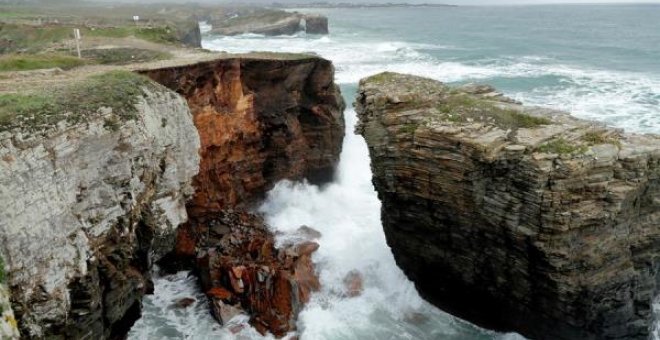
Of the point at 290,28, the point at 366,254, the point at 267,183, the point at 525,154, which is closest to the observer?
the point at 525,154

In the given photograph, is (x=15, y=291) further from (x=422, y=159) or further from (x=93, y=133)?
(x=422, y=159)

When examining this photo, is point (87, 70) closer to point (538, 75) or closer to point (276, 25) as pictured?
point (538, 75)

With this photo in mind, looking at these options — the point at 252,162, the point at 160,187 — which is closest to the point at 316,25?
the point at 252,162

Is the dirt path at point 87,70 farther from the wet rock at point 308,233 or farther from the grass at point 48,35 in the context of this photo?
the wet rock at point 308,233

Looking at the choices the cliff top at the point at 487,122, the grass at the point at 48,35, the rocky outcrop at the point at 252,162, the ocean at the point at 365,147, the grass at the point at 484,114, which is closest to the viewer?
Answer: the cliff top at the point at 487,122

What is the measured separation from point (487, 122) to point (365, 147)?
15.0 metres

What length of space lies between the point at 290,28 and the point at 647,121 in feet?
246

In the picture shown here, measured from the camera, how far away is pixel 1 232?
36.0 feet

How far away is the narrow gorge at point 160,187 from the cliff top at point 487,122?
5590 mm

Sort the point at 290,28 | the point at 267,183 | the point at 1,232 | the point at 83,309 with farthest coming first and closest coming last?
the point at 290,28
the point at 267,183
the point at 83,309
the point at 1,232

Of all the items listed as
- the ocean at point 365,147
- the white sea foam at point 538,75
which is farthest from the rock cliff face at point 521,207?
the white sea foam at point 538,75

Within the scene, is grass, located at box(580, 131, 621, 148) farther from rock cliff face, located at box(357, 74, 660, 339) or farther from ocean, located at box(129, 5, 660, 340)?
ocean, located at box(129, 5, 660, 340)

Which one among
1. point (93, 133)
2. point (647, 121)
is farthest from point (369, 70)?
point (93, 133)

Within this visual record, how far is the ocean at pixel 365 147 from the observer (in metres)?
17.4
